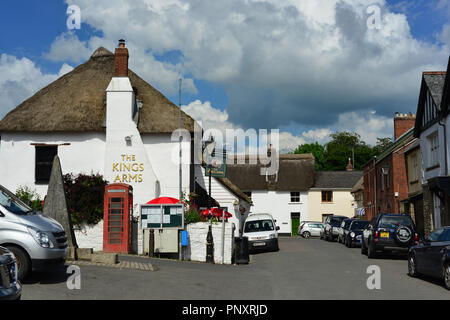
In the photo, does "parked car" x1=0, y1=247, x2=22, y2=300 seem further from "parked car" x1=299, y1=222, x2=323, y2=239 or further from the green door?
the green door

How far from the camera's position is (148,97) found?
2794 centimetres

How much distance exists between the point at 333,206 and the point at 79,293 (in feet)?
175

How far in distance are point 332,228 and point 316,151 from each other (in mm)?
51150

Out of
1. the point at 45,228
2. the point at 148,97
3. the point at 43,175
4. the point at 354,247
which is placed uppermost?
the point at 148,97

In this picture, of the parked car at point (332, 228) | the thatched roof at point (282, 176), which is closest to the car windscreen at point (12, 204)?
the parked car at point (332, 228)

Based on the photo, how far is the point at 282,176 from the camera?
61.3m

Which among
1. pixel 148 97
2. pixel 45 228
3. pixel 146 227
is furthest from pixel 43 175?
pixel 45 228

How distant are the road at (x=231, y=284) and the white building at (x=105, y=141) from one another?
8.58 m

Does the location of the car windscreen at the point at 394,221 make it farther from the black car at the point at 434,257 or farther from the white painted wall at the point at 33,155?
the white painted wall at the point at 33,155

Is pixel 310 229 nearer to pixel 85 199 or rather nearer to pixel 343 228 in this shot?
pixel 343 228
